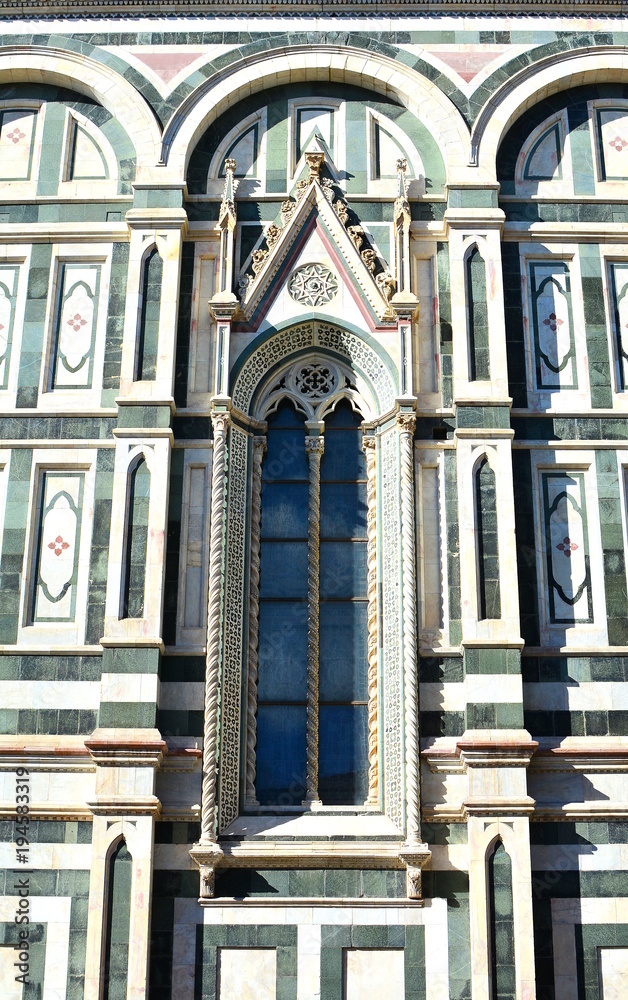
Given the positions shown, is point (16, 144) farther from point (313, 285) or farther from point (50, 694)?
point (50, 694)

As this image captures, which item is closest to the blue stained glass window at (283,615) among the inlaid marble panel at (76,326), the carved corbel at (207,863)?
the carved corbel at (207,863)

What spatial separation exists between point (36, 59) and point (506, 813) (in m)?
11.2

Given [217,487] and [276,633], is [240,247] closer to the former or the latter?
[217,487]

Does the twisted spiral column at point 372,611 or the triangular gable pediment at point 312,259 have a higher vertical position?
the triangular gable pediment at point 312,259

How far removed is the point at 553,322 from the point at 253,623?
5.13 metres

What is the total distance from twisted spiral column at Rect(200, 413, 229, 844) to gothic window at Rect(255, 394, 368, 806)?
828 millimetres

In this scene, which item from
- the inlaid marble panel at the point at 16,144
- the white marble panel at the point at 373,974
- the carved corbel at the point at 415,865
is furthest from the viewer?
the inlaid marble panel at the point at 16,144

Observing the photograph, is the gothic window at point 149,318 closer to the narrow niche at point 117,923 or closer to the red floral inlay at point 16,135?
the red floral inlay at point 16,135

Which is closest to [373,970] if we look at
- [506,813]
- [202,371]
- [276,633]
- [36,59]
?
[506,813]

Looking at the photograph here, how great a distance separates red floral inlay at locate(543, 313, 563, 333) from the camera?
1978 cm

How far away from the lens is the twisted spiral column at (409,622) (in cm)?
1723

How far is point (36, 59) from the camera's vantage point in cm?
2119

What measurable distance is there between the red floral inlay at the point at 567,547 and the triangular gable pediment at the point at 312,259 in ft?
10.9

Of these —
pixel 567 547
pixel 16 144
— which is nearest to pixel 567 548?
pixel 567 547
